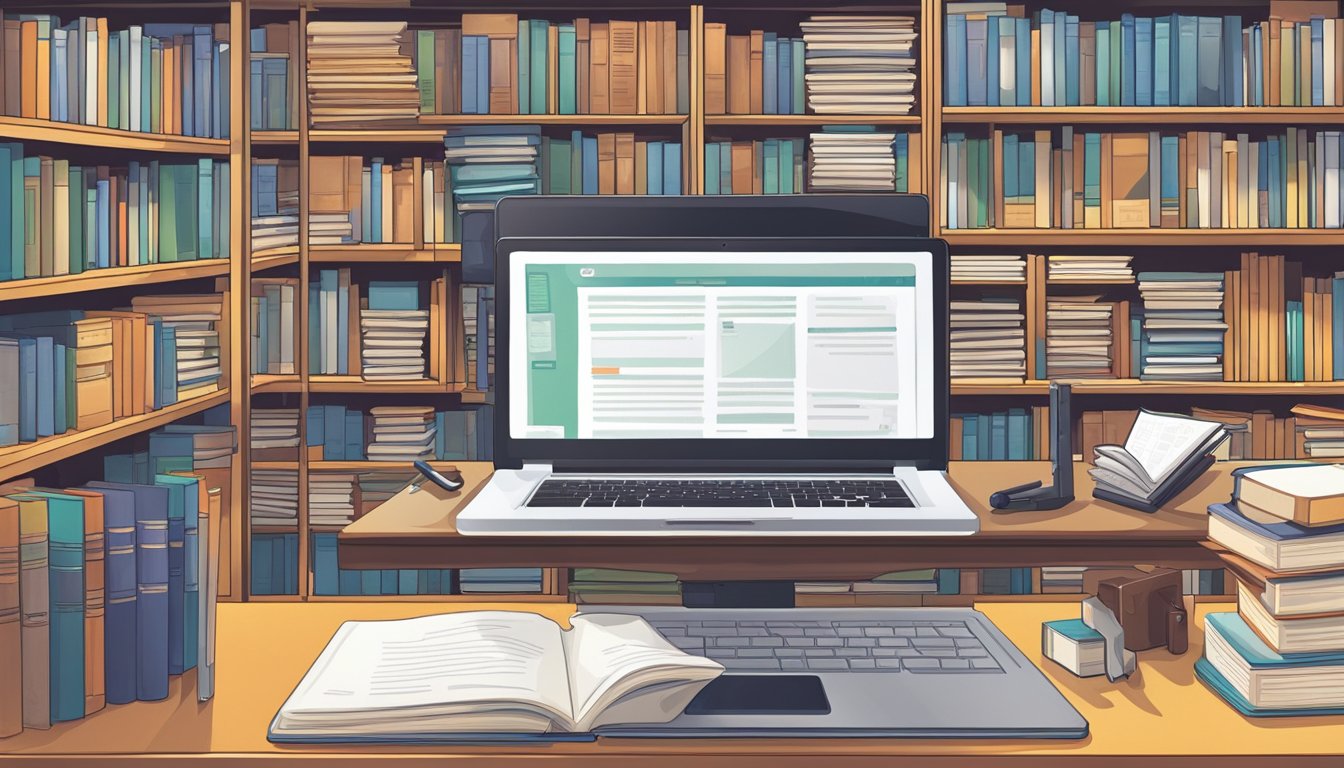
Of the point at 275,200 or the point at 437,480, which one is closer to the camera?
the point at 437,480

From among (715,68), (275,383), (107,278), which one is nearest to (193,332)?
(107,278)

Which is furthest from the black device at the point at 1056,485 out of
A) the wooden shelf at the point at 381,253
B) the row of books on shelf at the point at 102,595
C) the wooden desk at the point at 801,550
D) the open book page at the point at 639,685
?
the wooden shelf at the point at 381,253

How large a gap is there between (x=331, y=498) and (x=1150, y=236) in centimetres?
263

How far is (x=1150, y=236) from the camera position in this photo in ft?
11.1

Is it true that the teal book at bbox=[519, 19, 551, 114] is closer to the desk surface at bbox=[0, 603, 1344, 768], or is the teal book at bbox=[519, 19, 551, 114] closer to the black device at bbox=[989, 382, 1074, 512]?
the black device at bbox=[989, 382, 1074, 512]

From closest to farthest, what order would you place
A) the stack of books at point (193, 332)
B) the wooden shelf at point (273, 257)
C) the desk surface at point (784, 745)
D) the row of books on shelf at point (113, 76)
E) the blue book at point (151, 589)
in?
1. the desk surface at point (784, 745)
2. the blue book at point (151, 589)
3. the row of books on shelf at point (113, 76)
4. the stack of books at point (193, 332)
5. the wooden shelf at point (273, 257)

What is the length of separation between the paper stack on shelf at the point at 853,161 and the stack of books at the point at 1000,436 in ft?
2.50

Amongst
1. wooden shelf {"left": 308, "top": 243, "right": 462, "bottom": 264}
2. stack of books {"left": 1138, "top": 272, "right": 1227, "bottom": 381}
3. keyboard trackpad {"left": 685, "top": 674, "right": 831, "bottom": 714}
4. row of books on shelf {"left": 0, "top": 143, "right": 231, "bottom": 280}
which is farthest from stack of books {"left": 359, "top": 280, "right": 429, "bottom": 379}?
keyboard trackpad {"left": 685, "top": 674, "right": 831, "bottom": 714}

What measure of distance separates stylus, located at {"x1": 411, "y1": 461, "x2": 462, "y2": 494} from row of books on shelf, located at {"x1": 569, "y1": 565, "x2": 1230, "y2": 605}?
206cm

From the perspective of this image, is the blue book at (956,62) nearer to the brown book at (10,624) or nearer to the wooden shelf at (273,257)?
the wooden shelf at (273,257)

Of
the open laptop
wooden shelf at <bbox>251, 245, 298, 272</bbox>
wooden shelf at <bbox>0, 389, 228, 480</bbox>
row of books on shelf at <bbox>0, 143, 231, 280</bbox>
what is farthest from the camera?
wooden shelf at <bbox>251, 245, 298, 272</bbox>

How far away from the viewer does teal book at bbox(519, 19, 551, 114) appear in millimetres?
3408

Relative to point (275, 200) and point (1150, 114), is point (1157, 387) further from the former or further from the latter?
point (275, 200)

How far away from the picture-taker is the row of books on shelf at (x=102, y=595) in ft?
3.38
